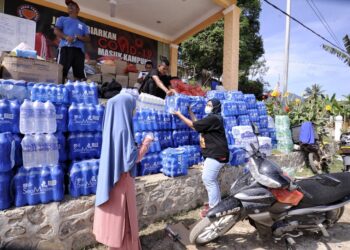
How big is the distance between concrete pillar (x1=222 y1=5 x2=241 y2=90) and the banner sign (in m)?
3.74

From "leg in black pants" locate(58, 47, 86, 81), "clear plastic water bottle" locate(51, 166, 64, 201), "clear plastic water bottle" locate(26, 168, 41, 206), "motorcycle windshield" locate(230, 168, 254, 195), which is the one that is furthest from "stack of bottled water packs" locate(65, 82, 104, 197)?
"leg in black pants" locate(58, 47, 86, 81)

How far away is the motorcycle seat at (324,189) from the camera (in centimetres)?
345

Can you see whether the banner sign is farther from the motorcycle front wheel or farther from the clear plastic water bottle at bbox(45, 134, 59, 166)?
the motorcycle front wheel

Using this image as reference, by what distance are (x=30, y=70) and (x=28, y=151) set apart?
5.64ft

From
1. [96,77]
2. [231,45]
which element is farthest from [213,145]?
[231,45]

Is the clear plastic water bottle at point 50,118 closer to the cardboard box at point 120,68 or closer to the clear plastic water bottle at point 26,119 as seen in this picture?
the clear plastic water bottle at point 26,119

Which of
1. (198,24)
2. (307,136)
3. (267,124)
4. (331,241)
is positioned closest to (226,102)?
(267,124)

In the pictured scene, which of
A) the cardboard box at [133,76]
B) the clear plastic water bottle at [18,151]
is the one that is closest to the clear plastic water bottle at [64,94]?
the clear plastic water bottle at [18,151]

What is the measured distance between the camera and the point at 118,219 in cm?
270

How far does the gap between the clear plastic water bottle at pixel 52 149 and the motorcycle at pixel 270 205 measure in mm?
1854

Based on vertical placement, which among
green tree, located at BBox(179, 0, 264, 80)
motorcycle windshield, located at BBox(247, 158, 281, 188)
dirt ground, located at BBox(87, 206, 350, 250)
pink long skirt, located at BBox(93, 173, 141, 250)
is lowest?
dirt ground, located at BBox(87, 206, 350, 250)

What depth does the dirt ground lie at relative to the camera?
361 cm

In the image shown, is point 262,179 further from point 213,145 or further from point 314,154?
point 314,154

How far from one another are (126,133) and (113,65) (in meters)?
6.82
